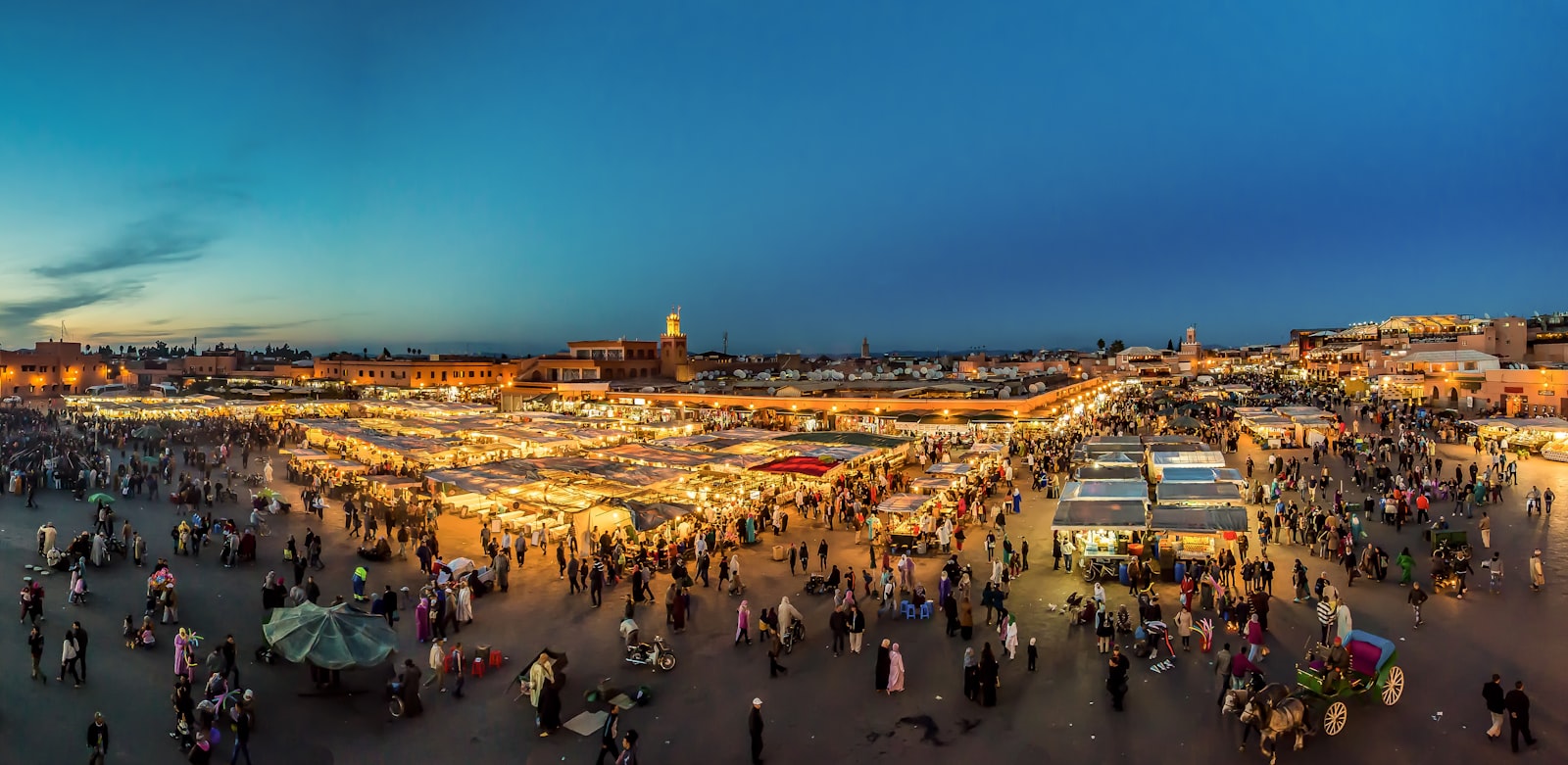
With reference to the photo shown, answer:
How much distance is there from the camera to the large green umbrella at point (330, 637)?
8.32 m

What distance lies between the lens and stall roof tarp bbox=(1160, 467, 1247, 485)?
1742 cm

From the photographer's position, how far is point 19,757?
7.48 meters

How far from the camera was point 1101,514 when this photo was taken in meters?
13.3

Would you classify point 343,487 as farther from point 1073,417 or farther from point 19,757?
point 1073,417

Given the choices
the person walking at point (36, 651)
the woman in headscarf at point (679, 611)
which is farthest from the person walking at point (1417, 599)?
the person walking at point (36, 651)

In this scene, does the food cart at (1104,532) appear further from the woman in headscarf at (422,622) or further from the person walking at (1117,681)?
the woman in headscarf at (422,622)

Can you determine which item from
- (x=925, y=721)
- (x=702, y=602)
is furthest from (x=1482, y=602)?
(x=702, y=602)

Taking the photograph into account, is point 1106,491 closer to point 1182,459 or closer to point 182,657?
point 1182,459

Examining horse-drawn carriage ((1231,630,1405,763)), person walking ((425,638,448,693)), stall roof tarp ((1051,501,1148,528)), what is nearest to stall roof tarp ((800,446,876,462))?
stall roof tarp ((1051,501,1148,528))

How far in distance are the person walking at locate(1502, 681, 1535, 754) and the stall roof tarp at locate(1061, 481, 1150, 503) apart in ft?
22.4

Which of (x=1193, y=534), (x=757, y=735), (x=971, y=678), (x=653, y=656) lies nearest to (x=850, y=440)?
(x=1193, y=534)

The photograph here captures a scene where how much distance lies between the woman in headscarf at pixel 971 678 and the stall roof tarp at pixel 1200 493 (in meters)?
8.28

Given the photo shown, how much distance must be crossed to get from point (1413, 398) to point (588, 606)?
52.7 metres

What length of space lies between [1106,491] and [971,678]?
8037 mm
